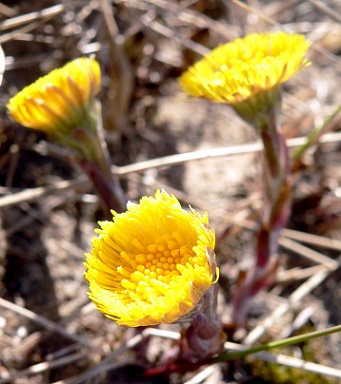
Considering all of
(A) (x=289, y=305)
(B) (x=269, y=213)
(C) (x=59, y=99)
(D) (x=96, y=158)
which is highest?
(C) (x=59, y=99)

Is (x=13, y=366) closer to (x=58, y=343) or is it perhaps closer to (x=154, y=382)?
(x=58, y=343)

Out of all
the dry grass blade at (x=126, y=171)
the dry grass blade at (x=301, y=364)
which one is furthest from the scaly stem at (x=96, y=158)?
the dry grass blade at (x=301, y=364)

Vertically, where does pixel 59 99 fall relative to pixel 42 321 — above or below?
above

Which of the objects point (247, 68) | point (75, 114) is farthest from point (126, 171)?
point (247, 68)

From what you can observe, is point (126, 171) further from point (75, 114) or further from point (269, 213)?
point (269, 213)

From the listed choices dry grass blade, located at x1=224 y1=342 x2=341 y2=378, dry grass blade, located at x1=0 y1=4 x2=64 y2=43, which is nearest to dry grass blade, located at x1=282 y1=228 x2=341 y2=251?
dry grass blade, located at x1=224 y1=342 x2=341 y2=378

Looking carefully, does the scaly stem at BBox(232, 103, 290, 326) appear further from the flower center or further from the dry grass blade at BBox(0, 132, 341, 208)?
the flower center

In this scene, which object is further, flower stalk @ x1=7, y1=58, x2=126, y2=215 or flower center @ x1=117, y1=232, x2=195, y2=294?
flower stalk @ x1=7, y1=58, x2=126, y2=215
